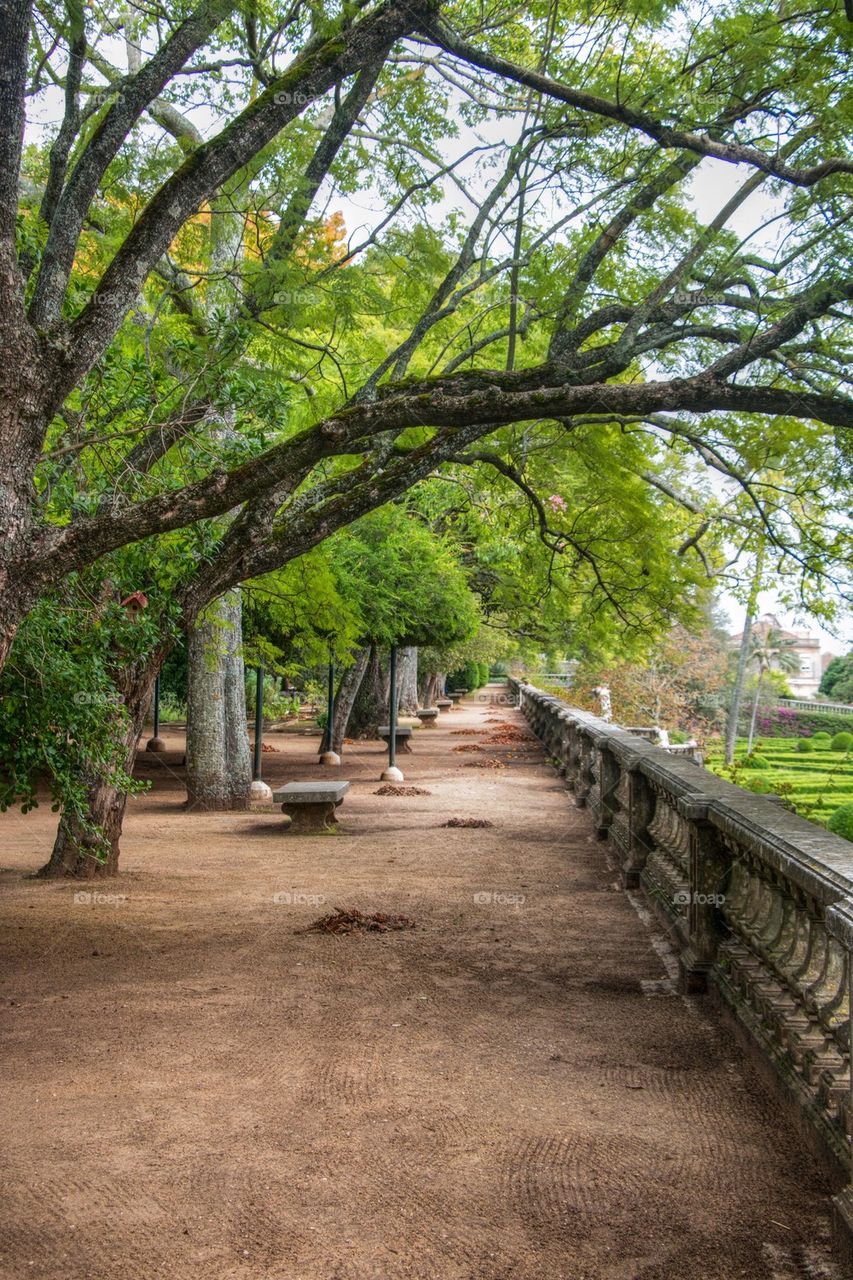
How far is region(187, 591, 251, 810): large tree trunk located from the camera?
56.7ft

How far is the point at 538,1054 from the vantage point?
5738 mm

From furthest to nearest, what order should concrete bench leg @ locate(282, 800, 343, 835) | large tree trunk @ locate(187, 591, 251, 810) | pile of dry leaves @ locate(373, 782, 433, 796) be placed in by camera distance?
pile of dry leaves @ locate(373, 782, 433, 796) < large tree trunk @ locate(187, 591, 251, 810) < concrete bench leg @ locate(282, 800, 343, 835)

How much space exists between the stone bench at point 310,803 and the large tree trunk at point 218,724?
2627 millimetres

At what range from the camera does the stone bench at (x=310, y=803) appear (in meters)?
15.3

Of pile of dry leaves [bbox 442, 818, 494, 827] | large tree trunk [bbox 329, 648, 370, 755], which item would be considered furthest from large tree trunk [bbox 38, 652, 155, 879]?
large tree trunk [bbox 329, 648, 370, 755]

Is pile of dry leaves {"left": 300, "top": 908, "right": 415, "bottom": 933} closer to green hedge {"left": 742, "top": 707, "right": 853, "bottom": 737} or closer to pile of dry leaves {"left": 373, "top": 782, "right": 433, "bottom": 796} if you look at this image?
pile of dry leaves {"left": 373, "top": 782, "right": 433, "bottom": 796}

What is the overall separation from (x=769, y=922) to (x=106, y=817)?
23.6 feet

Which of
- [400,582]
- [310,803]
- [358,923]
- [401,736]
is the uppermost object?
[400,582]

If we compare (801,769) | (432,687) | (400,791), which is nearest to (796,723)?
(801,769)

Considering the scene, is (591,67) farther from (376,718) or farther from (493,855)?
(376,718)

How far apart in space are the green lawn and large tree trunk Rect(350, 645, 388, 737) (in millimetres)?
10384

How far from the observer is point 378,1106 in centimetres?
502

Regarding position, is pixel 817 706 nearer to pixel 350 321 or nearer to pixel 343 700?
pixel 343 700

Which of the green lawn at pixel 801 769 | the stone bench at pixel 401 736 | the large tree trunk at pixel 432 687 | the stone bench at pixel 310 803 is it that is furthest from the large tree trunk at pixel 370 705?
the stone bench at pixel 310 803
